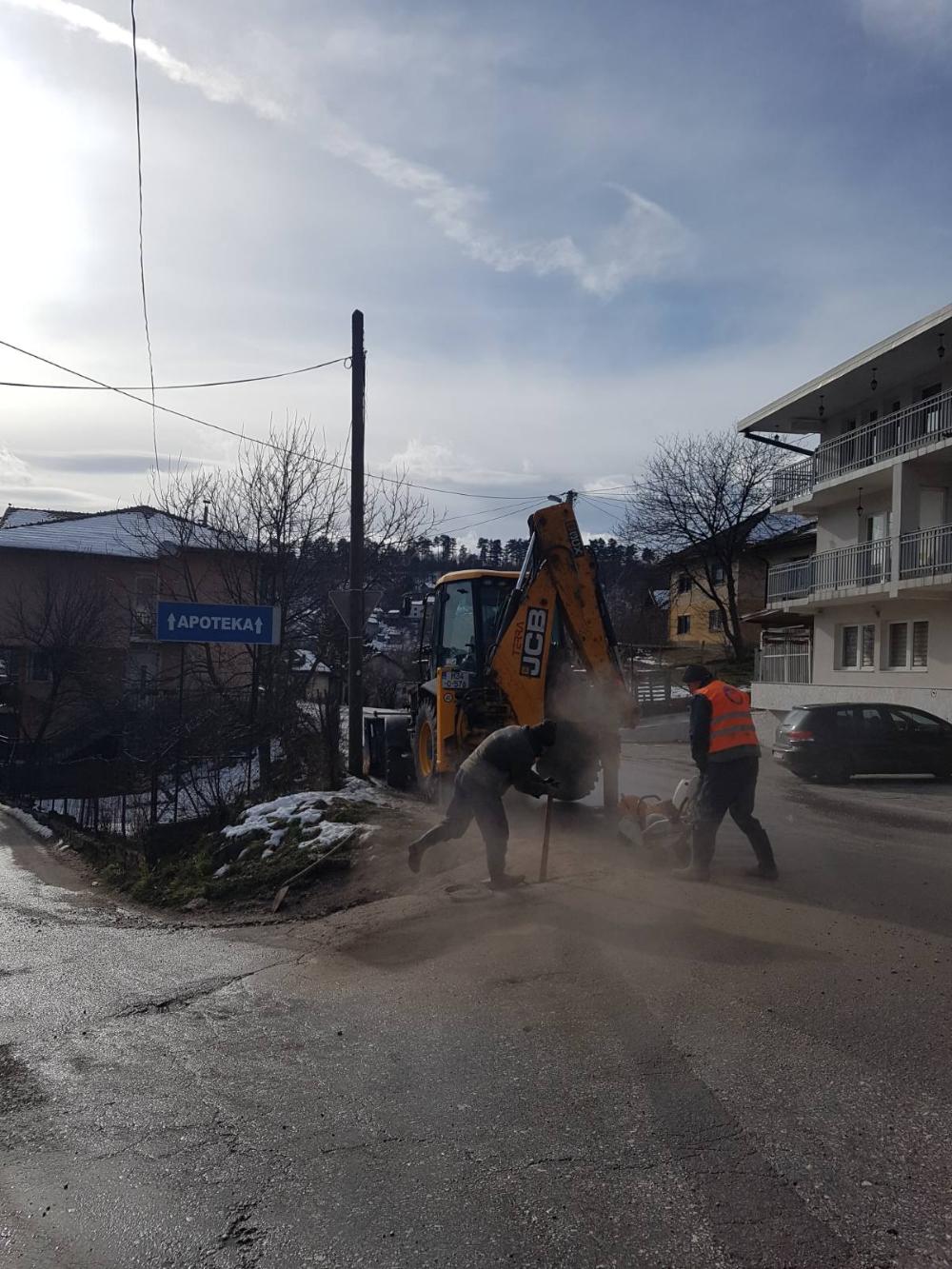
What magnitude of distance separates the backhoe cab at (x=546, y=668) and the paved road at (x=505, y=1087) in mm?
2862

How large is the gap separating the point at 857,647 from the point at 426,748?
20.8 meters

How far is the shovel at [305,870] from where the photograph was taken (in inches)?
399

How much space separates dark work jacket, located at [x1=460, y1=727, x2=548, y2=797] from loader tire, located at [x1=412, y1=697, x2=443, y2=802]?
3.58 m

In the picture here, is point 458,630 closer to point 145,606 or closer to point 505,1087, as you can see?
point 505,1087

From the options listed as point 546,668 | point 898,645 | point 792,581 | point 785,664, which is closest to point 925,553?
point 898,645

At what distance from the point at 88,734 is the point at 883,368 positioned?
24.4 meters

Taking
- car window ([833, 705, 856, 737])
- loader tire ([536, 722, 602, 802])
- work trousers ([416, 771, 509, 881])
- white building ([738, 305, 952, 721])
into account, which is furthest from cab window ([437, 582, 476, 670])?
white building ([738, 305, 952, 721])

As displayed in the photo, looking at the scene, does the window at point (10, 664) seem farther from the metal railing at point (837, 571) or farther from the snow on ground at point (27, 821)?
the metal railing at point (837, 571)

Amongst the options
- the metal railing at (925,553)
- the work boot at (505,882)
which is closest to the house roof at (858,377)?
the metal railing at (925,553)

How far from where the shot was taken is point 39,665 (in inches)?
1391

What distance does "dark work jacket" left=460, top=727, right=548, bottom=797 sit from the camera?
885 cm

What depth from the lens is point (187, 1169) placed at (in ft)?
13.7

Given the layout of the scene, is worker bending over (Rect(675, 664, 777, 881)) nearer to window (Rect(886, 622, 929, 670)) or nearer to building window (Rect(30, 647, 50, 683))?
window (Rect(886, 622, 929, 670))

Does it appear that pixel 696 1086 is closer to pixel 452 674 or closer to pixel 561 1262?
pixel 561 1262
